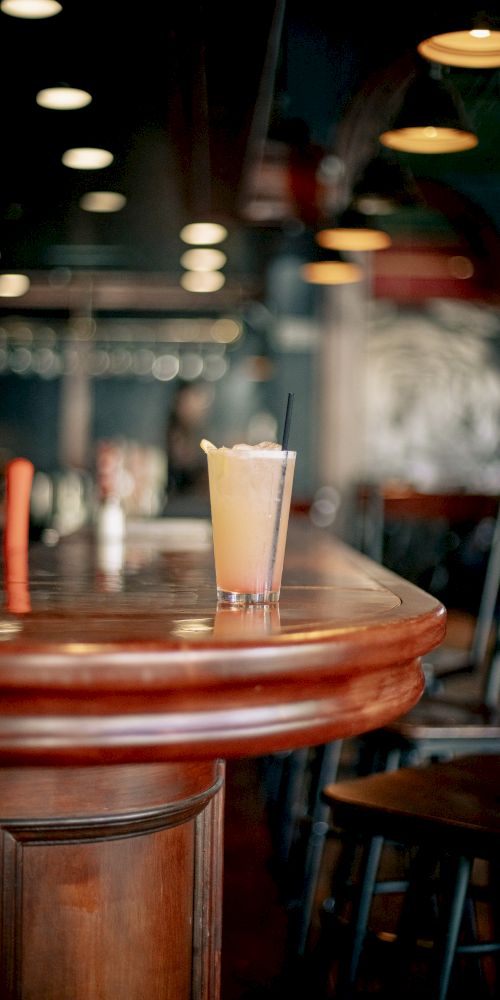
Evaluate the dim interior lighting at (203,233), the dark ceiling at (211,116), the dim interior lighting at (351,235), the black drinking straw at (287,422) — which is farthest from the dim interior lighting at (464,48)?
the dim interior lighting at (203,233)

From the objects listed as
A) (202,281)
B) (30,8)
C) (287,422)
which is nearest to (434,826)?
(287,422)

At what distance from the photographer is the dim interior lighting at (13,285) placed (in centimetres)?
829

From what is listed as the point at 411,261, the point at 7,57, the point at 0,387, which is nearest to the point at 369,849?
the point at 7,57

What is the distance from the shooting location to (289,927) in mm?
2641

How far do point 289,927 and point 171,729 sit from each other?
1.83 m

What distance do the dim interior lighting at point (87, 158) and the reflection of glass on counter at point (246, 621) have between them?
4.00m

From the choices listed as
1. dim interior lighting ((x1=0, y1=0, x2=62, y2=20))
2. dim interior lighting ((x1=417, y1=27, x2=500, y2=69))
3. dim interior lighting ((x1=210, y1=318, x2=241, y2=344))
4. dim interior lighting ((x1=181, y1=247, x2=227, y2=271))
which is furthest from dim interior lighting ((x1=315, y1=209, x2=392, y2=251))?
dim interior lighting ((x1=210, y1=318, x2=241, y2=344))

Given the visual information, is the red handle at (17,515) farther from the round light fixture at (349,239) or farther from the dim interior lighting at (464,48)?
the round light fixture at (349,239)

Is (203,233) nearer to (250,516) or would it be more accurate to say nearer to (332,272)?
(332,272)

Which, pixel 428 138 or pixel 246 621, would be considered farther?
pixel 428 138

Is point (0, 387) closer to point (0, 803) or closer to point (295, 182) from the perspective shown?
point (295, 182)

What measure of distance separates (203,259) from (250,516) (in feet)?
22.1

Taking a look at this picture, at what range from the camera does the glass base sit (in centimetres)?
132

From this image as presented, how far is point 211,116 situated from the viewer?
4180mm
